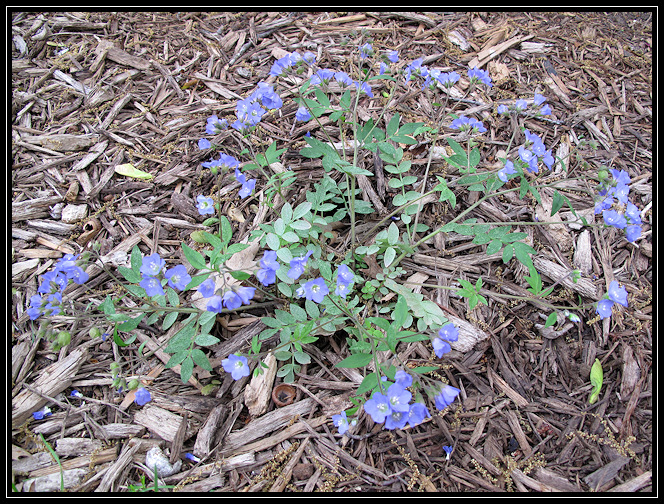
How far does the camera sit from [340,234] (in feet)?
10.8

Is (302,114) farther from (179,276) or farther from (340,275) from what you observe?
(179,276)

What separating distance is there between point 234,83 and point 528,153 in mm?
2767

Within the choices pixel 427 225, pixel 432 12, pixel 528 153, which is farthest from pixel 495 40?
pixel 427 225

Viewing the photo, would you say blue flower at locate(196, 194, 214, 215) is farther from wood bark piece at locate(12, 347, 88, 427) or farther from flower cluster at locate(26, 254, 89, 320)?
wood bark piece at locate(12, 347, 88, 427)

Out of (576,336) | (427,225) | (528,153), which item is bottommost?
(576,336)

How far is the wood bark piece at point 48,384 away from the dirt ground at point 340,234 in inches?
0.5

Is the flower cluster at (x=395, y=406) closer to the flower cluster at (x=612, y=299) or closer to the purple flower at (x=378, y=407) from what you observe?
the purple flower at (x=378, y=407)

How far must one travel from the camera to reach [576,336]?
292cm

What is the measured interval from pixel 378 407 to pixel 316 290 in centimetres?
78

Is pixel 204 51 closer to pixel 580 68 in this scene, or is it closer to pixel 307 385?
pixel 307 385

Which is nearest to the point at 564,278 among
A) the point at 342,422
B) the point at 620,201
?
the point at 620,201

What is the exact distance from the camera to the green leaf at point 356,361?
2283mm

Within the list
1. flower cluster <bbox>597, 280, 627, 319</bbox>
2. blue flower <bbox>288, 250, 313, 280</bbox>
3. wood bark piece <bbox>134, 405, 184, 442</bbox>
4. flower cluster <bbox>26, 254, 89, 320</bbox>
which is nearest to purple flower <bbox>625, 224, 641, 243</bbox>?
flower cluster <bbox>597, 280, 627, 319</bbox>

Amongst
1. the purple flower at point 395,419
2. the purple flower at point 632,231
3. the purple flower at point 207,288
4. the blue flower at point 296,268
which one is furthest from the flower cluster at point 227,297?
the purple flower at point 632,231
